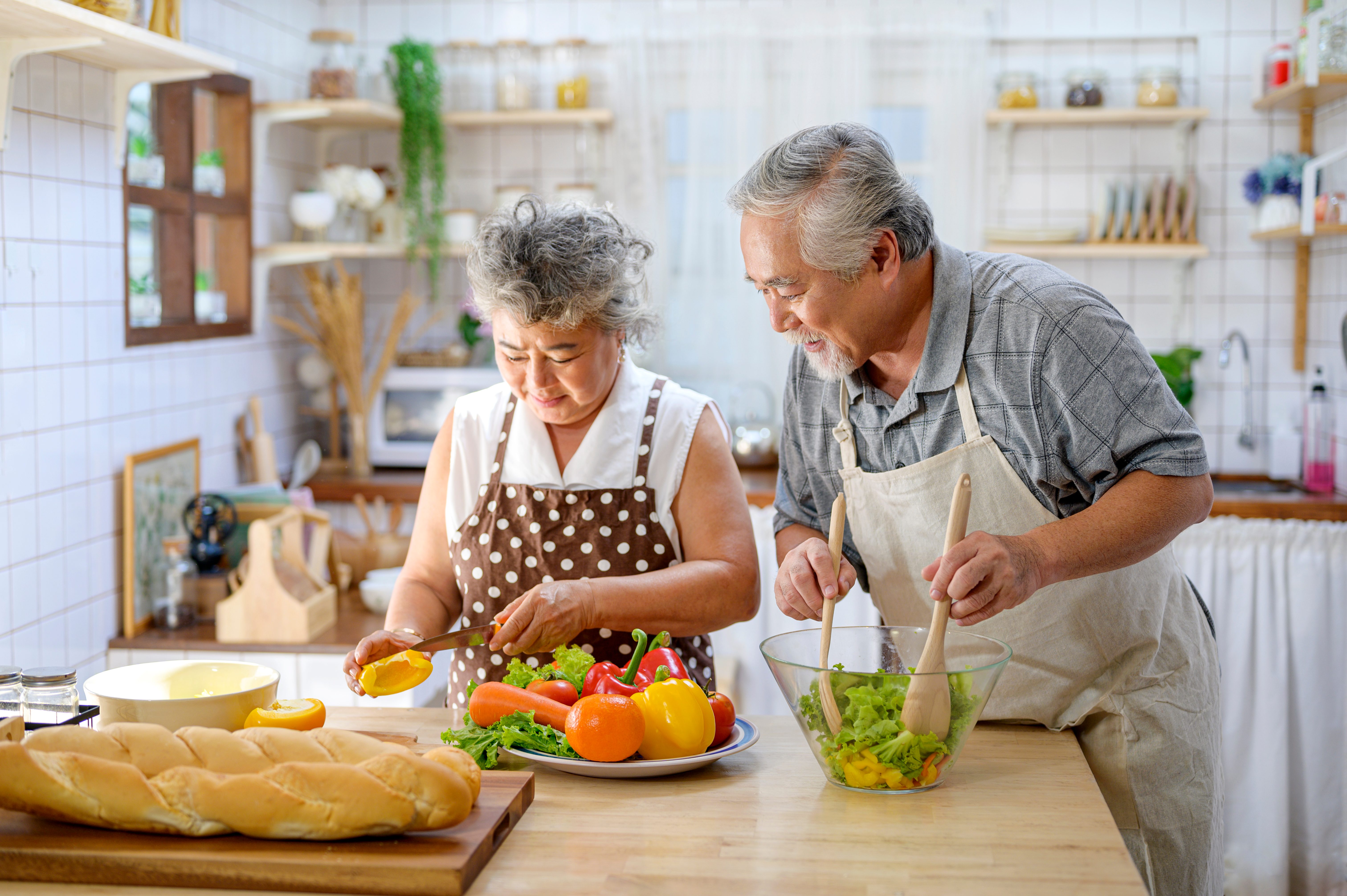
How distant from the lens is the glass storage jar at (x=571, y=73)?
144 inches

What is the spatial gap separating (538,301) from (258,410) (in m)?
1.89

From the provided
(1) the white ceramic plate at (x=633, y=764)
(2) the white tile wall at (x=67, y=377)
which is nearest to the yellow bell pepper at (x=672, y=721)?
(1) the white ceramic plate at (x=633, y=764)

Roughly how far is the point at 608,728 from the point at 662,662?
15 centimetres

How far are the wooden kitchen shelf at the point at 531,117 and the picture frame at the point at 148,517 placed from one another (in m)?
1.35

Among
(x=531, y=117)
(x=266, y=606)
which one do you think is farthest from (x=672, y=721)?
(x=531, y=117)

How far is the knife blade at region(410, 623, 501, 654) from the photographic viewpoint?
1.31 m

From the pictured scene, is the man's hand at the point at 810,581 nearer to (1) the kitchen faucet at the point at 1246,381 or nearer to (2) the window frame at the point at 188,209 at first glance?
(2) the window frame at the point at 188,209

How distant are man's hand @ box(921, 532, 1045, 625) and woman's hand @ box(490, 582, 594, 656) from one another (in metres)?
0.43

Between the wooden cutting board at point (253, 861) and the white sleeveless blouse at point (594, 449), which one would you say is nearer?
the wooden cutting board at point (253, 861)

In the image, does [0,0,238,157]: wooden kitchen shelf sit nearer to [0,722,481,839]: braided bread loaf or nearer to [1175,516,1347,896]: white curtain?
[0,722,481,839]: braided bread loaf

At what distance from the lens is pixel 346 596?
3074mm

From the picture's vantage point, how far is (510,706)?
127 cm

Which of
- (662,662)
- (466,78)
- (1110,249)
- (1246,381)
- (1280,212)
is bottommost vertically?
(662,662)

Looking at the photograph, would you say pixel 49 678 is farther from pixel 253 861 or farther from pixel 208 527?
pixel 208 527
